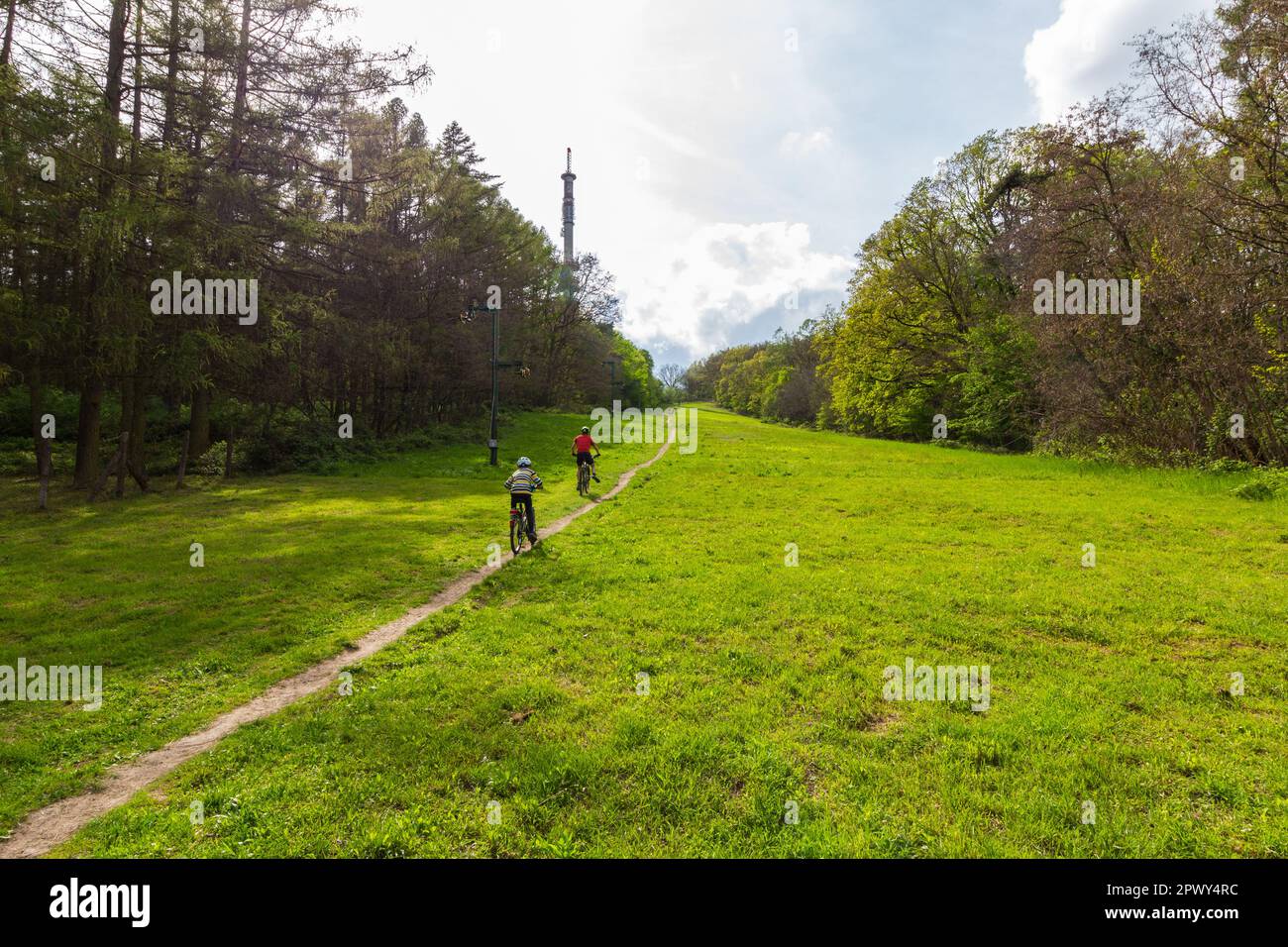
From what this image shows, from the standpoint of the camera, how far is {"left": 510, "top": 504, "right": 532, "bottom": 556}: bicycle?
11633 mm

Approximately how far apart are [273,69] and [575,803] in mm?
25816

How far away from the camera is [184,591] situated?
867 cm

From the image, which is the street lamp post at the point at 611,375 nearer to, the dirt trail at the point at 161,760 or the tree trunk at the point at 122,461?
the tree trunk at the point at 122,461

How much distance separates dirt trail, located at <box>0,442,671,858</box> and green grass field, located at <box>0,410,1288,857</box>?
225mm

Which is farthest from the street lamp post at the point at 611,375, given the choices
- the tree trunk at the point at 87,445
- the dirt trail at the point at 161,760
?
the dirt trail at the point at 161,760

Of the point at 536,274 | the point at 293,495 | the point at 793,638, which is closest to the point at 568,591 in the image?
the point at 793,638

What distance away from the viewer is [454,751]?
439cm

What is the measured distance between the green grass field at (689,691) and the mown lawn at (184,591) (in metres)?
0.06

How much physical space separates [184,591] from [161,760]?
540 cm

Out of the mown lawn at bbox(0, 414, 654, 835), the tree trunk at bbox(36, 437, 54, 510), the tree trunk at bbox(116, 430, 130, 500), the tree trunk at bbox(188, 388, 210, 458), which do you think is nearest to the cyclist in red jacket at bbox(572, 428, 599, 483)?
the mown lawn at bbox(0, 414, 654, 835)

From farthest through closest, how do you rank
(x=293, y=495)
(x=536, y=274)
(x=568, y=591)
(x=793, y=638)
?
(x=536, y=274) → (x=293, y=495) → (x=568, y=591) → (x=793, y=638)

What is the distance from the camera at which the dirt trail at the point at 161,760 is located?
3568 mm

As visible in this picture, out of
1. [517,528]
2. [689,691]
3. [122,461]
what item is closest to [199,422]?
[122,461]
